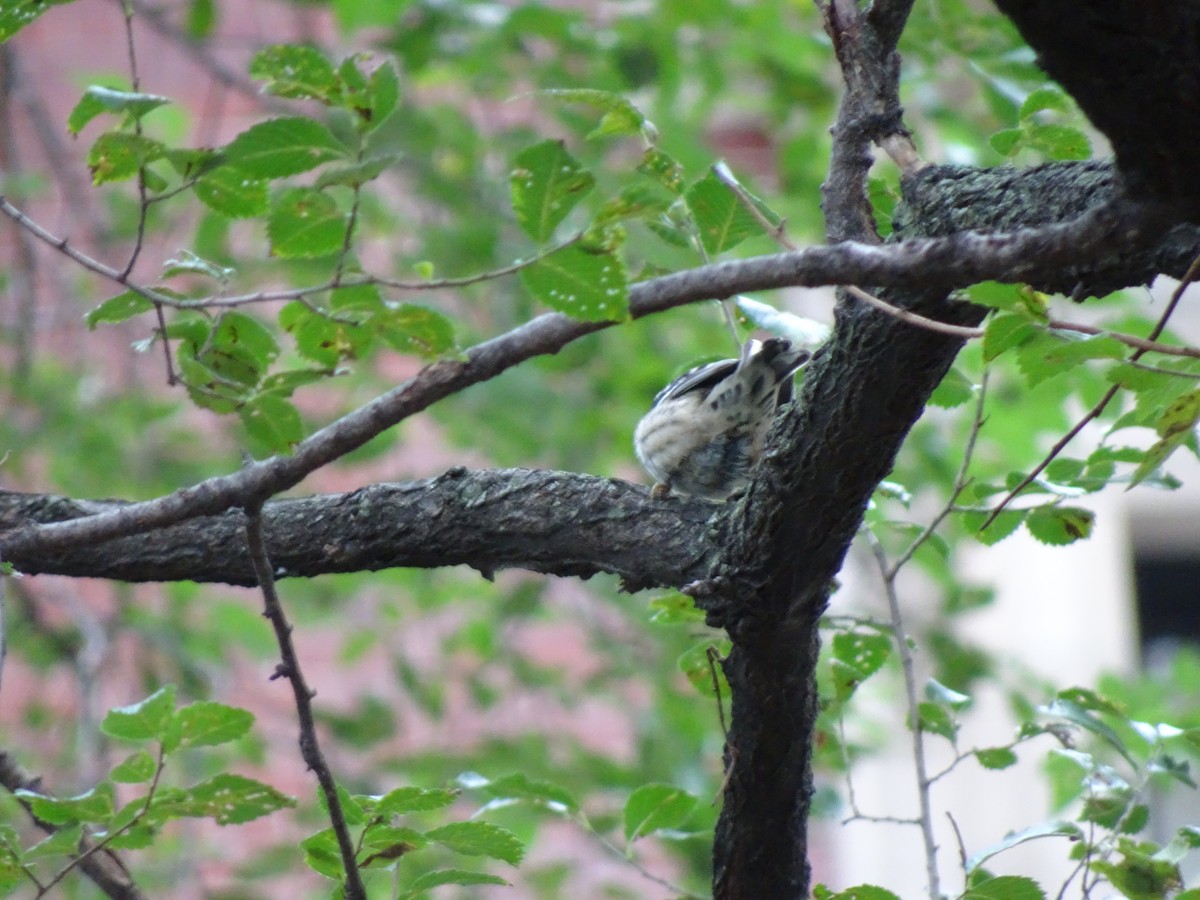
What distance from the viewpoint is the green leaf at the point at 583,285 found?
123 centimetres

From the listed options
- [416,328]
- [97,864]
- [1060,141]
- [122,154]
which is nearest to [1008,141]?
[1060,141]

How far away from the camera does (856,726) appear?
5363mm

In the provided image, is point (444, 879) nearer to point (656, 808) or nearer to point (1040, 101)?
point (656, 808)

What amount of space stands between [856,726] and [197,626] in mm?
2596

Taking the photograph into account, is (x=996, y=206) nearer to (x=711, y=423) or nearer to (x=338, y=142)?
(x=338, y=142)

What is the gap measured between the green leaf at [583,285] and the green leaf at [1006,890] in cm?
82

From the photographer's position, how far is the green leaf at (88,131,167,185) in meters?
1.34

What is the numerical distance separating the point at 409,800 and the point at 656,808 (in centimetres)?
51

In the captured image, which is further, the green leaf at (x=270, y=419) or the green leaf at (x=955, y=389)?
the green leaf at (x=955, y=389)

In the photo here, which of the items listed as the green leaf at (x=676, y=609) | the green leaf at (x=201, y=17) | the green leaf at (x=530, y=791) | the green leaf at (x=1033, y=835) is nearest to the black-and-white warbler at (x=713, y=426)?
the green leaf at (x=676, y=609)

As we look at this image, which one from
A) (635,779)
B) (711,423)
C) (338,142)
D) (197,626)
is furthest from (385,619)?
(338,142)

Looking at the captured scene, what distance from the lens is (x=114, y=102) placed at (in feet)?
4.09

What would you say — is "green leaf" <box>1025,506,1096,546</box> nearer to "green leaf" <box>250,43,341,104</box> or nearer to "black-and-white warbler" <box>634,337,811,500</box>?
"black-and-white warbler" <box>634,337,811,500</box>

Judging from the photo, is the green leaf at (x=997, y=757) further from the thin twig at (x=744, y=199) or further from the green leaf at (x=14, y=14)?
the green leaf at (x=14, y=14)
